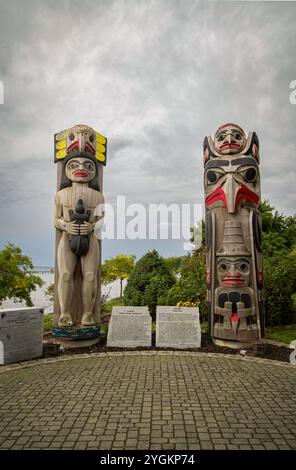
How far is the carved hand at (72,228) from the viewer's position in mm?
8875

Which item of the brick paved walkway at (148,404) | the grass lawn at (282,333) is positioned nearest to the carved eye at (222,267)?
the brick paved walkway at (148,404)

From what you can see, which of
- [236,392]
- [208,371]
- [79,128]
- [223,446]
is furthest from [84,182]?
[223,446]

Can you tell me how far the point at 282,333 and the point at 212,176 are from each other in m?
6.19

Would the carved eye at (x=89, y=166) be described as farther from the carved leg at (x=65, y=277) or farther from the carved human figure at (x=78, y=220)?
the carved leg at (x=65, y=277)

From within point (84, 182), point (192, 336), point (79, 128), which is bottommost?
point (192, 336)

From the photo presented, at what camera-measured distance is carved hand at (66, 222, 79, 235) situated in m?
8.88

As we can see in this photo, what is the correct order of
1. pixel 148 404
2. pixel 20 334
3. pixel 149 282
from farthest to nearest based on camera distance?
pixel 149 282
pixel 20 334
pixel 148 404

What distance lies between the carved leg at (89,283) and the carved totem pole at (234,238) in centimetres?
328

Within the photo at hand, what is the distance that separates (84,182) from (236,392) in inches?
260

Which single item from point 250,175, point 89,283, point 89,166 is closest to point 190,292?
point 89,283

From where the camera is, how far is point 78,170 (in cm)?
906

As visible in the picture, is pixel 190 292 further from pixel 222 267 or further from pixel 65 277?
pixel 65 277

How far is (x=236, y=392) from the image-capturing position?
545cm
